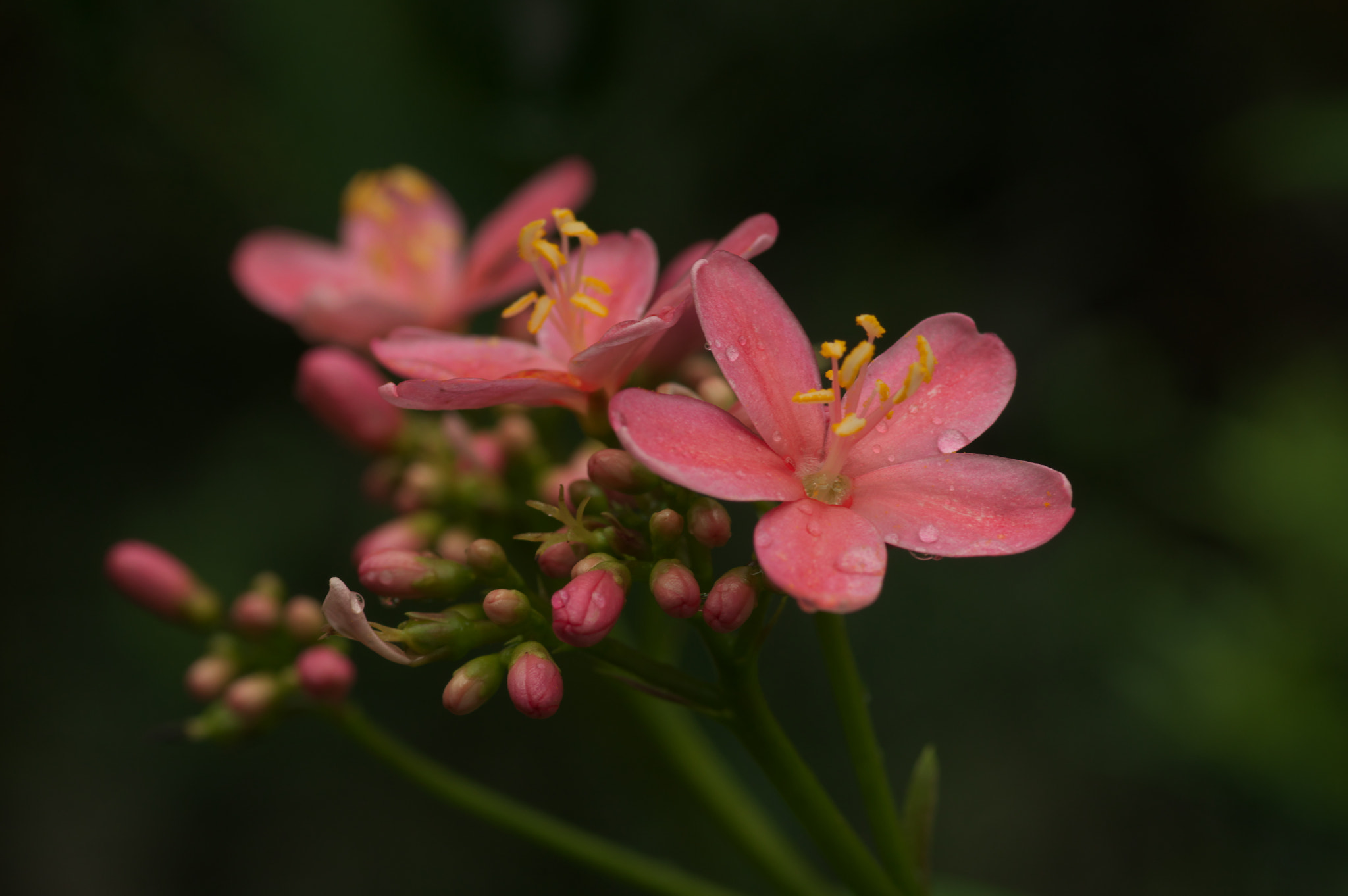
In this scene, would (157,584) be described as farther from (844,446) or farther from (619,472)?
(844,446)

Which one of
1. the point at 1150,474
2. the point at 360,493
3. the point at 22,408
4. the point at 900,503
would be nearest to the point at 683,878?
the point at 900,503

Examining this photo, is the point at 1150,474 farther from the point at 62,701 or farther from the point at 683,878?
the point at 62,701

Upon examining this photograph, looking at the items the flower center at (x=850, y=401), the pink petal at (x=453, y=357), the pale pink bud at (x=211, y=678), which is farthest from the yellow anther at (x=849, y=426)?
the pale pink bud at (x=211, y=678)

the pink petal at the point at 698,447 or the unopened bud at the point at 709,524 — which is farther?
the unopened bud at the point at 709,524

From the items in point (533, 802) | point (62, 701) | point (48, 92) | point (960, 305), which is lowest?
point (533, 802)

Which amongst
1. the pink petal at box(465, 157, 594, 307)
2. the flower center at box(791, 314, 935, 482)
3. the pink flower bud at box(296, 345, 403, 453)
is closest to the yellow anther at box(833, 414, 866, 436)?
the flower center at box(791, 314, 935, 482)

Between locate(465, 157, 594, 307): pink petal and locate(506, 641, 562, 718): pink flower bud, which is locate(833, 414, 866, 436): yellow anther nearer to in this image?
locate(506, 641, 562, 718): pink flower bud

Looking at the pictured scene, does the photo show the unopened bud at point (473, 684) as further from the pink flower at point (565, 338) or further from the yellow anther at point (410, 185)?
the yellow anther at point (410, 185)
